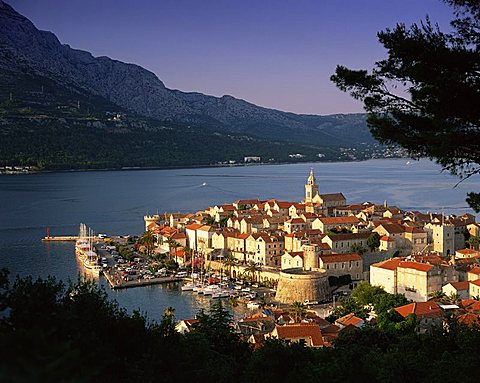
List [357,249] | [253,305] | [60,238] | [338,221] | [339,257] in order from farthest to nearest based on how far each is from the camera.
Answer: [60,238] → [338,221] → [357,249] → [339,257] → [253,305]

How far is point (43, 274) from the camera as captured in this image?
28.1 metres

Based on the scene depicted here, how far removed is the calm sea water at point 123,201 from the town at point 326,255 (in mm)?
4465

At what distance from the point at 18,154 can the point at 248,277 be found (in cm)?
7309

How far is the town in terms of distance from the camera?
18016 millimetres

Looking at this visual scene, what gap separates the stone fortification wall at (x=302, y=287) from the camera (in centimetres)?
2384

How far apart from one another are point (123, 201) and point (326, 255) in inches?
1667

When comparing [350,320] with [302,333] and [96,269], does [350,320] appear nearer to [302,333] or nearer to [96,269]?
[302,333]

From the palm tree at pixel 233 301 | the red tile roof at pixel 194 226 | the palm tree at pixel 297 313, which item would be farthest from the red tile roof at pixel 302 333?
the red tile roof at pixel 194 226

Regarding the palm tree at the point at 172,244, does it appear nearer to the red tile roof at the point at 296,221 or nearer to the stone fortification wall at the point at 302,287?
the red tile roof at the point at 296,221

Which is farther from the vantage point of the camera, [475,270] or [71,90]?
[71,90]

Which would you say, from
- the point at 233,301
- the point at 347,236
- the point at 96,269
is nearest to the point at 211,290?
the point at 233,301

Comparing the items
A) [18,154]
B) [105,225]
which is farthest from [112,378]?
[18,154]

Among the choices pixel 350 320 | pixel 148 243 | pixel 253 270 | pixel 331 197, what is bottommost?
pixel 253 270

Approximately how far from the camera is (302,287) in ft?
78.5
